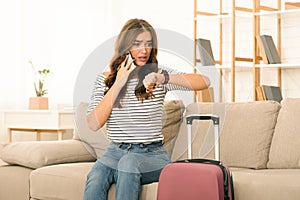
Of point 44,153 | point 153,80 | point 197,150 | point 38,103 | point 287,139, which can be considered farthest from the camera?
point 38,103

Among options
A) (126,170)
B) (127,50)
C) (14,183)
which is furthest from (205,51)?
(127,50)

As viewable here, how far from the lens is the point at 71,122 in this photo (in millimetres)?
4531

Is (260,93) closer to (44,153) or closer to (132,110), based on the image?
(44,153)

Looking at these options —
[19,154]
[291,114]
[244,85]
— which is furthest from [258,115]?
[244,85]

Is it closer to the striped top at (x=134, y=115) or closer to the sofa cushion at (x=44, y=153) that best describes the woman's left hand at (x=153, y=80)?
the striped top at (x=134, y=115)

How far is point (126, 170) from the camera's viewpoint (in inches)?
101

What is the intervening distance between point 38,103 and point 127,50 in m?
2.39

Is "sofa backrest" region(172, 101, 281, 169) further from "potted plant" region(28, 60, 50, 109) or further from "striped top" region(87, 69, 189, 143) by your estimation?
"potted plant" region(28, 60, 50, 109)

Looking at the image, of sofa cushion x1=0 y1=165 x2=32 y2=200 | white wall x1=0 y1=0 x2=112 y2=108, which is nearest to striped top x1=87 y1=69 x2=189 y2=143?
sofa cushion x1=0 y1=165 x2=32 y2=200

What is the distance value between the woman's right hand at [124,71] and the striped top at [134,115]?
2cm

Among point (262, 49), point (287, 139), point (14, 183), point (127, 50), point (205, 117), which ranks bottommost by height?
point (14, 183)

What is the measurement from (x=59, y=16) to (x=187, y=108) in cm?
260

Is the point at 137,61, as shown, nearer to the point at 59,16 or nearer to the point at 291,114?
the point at 291,114

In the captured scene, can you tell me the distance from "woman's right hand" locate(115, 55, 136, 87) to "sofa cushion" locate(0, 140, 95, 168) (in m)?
0.99
